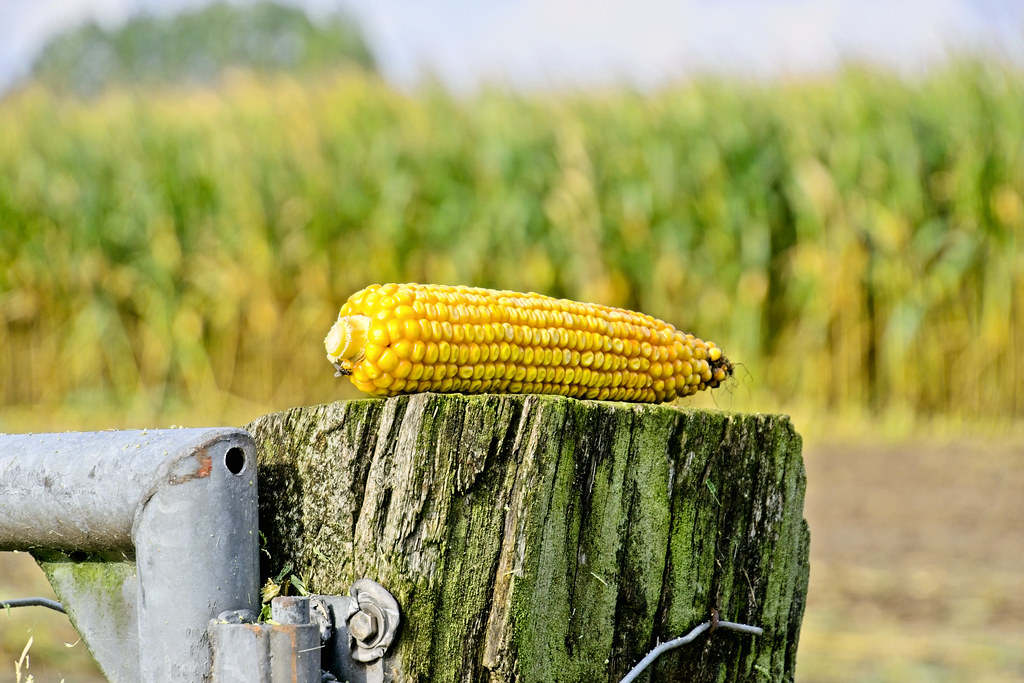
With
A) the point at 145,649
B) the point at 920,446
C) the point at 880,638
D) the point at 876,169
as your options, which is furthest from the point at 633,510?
the point at 876,169

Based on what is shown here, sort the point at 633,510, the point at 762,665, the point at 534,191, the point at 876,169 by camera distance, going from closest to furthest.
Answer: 1. the point at 633,510
2. the point at 762,665
3. the point at 876,169
4. the point at 534,191

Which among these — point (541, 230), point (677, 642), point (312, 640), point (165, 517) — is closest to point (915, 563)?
point (541, 230)

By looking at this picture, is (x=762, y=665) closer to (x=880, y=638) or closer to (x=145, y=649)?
(x=145, y=649)

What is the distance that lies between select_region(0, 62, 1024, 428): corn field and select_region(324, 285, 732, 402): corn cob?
5079 millimetres

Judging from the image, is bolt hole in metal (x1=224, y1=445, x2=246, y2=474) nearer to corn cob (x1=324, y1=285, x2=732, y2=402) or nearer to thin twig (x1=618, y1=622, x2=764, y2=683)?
corn cob (x1=324, y1=285, x2=732, y2=402)

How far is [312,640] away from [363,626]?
0.25ft

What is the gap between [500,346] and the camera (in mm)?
1442

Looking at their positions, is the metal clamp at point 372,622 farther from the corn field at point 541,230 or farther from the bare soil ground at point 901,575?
the corn field at point 541,230

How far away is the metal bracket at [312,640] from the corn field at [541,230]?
5737 mm

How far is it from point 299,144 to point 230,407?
7.56ft

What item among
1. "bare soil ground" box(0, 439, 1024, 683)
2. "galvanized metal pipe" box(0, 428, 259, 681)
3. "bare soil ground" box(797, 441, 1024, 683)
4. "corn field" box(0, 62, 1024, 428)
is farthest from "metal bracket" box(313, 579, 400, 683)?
"corn field" box(0, 62, 1024, 428)

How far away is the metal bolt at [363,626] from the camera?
1169 mm

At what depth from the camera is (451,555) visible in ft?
3.97

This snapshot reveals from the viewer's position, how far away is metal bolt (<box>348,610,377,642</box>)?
1.17m
